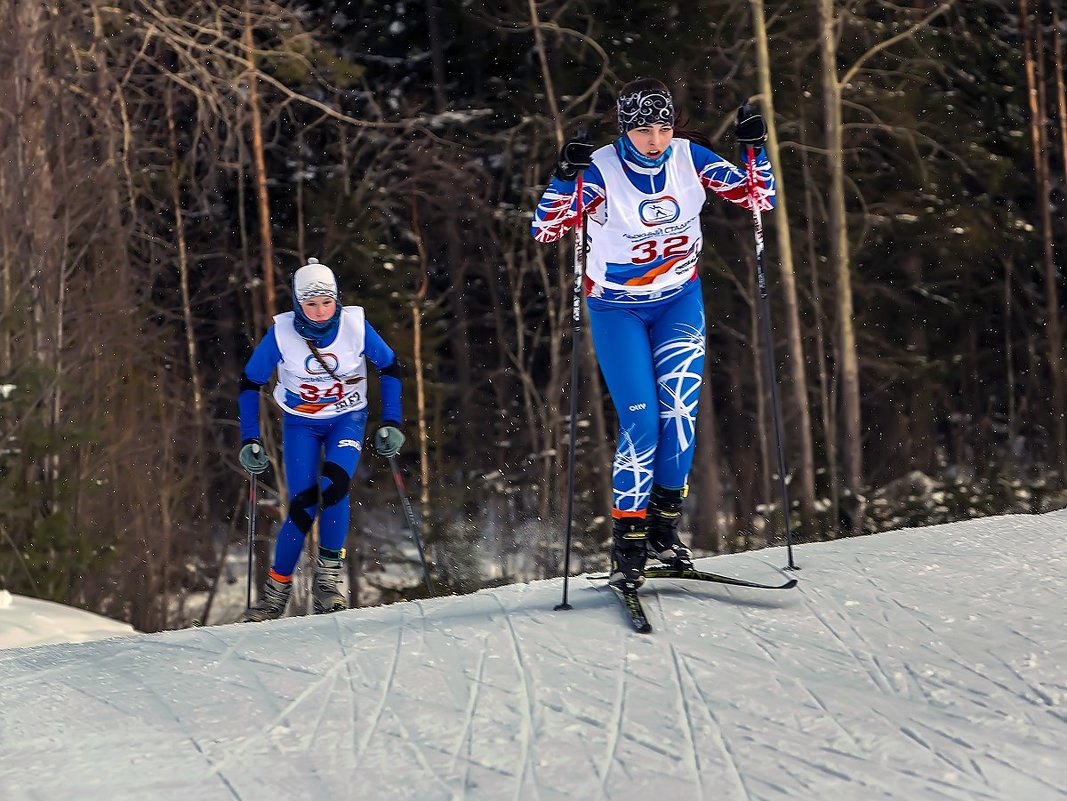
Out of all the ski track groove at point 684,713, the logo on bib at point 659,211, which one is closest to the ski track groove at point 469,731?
the ski track groove at point 684,713

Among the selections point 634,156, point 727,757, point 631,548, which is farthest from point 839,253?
point 727,757

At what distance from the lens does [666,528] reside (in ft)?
19.6

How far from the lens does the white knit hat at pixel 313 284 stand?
6.88m

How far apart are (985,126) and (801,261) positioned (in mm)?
4235

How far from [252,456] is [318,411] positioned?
0.40 meters

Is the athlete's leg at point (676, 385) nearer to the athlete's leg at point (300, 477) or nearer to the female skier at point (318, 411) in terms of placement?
the female skier at point (318, 411)

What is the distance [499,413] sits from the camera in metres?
21.7

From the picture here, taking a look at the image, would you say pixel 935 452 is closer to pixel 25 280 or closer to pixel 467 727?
pixel 25 280

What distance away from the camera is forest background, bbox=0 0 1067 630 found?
12070 mm

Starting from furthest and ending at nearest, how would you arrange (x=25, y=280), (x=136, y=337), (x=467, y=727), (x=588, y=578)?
1. (x=136, y=337)
2. (x=25, y=280)
3. (x=588, y=578)
4. (x=467, y=727)

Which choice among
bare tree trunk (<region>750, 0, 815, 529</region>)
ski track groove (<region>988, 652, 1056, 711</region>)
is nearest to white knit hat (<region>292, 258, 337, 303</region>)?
ski track groove (<region>988, 652, 1056, 711</region>)

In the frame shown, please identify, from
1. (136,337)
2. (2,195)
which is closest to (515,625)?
(2,195)

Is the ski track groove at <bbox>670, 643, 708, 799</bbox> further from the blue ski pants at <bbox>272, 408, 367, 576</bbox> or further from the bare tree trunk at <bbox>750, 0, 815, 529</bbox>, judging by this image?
the bare tree trunk at <bbox>750, 0, 815, 529</bbox>

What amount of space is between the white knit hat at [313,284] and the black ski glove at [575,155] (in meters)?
1.80
